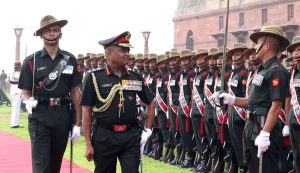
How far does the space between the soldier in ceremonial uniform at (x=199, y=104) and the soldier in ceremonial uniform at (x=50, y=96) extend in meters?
3.68

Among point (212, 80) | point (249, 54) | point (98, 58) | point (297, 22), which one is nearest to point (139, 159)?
point (249, 54)

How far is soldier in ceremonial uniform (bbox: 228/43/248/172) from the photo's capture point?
9.63 meters

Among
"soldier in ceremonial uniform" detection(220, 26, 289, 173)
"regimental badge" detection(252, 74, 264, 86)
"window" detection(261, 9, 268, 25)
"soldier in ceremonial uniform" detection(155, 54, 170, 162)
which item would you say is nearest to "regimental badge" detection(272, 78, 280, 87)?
"soldier in ceremonial uniform" detection(220, 26, 289, 173)

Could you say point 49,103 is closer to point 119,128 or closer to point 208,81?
point 119,128

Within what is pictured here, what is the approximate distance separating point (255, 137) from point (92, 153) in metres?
1.59

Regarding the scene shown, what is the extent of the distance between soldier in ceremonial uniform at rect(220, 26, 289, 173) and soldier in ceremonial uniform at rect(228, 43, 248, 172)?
2.58 m

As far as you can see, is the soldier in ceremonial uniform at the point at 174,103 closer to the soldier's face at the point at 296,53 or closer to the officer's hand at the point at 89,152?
the soldier's face at the point at 296,53

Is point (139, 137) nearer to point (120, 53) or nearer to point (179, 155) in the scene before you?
point (120, 53)

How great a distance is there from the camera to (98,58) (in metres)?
16.5

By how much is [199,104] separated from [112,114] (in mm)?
4521

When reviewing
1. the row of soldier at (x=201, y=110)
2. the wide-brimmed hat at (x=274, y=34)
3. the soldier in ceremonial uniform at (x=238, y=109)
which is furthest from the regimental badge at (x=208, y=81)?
the wide-brimmed hat at (x=274, y=34)

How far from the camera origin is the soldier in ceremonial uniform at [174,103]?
40.2 feet

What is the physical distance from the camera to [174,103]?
40.3ft

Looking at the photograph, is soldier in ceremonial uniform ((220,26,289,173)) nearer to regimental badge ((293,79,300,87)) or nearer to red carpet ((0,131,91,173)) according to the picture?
regimental badge ((293,79,300,87))
